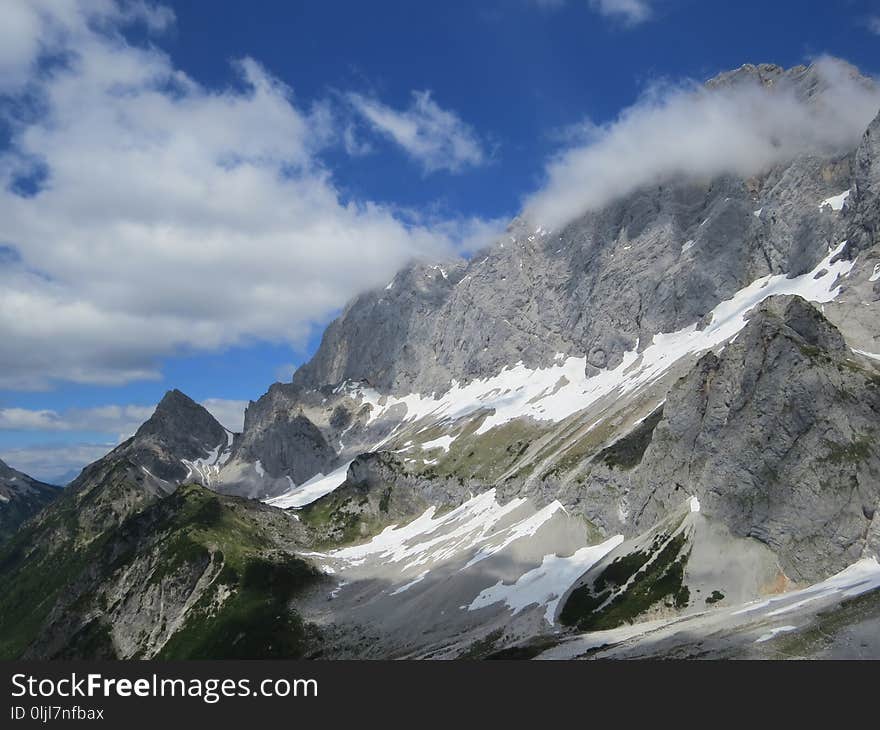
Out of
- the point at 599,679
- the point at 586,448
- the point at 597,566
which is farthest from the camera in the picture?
the point at 586,448

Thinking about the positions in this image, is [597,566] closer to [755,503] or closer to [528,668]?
[755,503]

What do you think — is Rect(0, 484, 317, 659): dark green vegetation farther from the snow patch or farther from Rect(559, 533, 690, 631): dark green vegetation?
Rect(559, 533, 690, 631): dark green vegetation

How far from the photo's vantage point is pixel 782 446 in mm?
98688

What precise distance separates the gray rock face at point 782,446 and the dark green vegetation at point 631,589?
28.7ft

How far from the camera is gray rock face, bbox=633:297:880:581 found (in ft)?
289

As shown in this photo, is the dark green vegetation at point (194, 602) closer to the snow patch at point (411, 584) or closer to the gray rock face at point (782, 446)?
the snow patch at point (411, 584)

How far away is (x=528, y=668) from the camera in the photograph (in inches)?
1956

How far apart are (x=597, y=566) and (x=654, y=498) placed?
50.3 feet

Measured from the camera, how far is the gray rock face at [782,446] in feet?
289

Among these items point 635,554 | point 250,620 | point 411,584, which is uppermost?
point 411,584

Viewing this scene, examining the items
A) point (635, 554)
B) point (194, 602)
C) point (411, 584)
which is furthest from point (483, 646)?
point (194, 602)

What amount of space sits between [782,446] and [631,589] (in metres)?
30.0

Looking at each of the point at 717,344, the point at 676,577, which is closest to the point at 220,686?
the point at 676,577

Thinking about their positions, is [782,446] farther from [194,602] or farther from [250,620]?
[194,602]
